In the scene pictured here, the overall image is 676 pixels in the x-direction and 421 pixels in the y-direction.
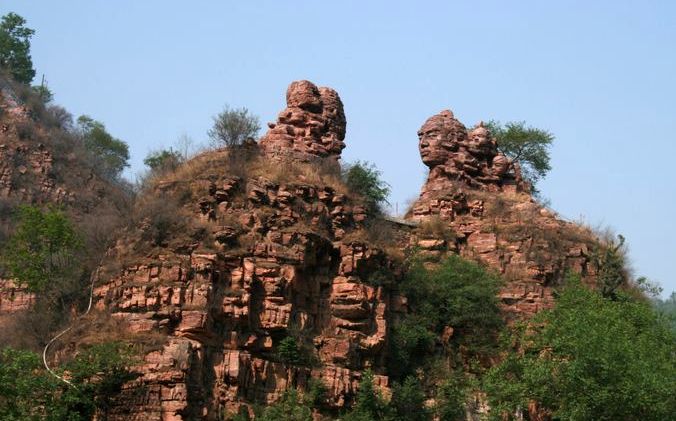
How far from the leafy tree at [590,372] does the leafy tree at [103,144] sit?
84.7ft

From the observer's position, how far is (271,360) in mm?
31516

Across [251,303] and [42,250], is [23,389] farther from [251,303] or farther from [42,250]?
[42,250]

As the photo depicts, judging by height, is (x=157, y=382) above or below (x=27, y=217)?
below

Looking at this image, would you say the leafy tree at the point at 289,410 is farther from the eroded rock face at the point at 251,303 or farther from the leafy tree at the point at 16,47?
the leafy tree at the point at 16,47

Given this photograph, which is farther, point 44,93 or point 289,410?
point 44,93

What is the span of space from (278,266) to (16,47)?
2950cm

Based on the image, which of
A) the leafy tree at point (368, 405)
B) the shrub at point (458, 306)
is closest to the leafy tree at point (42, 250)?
the leafy tree at point (368, 405)

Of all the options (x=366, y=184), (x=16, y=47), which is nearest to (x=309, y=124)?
(x=366, y=184)

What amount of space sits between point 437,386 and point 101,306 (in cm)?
872

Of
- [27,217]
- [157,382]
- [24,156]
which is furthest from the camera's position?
[24,156]

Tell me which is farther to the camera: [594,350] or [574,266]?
[574,266]

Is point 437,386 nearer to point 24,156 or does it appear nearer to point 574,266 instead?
point 574,266

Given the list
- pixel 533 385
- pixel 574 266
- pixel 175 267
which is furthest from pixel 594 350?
pixel 175 267

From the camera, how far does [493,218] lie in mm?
39969
